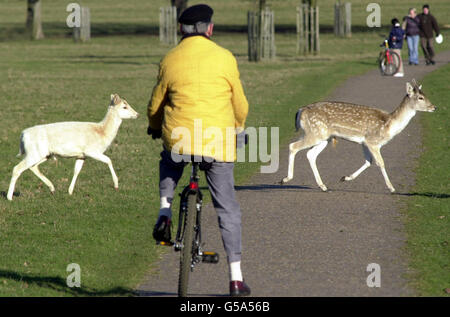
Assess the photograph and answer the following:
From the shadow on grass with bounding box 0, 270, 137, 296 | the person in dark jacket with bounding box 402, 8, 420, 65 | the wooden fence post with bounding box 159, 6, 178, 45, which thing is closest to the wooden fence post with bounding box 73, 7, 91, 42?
the wooden fence post with bounding box 159, 6, 178, 45

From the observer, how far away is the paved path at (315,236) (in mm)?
8335

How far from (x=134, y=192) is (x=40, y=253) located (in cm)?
373

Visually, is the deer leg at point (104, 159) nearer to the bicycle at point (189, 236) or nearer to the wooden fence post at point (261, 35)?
the bicycle at point (189, 236)

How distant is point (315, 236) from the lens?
10344 mm

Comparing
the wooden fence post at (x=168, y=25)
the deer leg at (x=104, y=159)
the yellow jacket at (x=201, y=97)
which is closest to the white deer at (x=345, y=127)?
the deer leg at (x=104, y=159)

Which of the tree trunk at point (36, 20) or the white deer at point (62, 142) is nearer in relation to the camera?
the white deer at point (62, 142)

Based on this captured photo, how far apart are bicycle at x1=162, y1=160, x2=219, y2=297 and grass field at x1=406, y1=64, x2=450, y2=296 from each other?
196 centimetres

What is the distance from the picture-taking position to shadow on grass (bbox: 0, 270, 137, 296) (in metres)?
8.22

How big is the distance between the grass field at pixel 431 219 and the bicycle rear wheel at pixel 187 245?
2.10m

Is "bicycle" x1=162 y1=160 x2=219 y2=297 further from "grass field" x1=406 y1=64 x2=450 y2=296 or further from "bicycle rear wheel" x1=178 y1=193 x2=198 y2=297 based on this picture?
"grass field" x1=406 y1=64 x2=450 y2=296

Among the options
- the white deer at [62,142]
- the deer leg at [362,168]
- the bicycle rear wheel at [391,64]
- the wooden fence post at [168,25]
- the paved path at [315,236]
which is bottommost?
the paved path at [315,236]

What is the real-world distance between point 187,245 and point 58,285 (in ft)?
5.79

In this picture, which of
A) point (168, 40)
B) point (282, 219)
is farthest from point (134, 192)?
point (168, 40)

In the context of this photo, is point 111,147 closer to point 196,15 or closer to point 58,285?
point 58,285
